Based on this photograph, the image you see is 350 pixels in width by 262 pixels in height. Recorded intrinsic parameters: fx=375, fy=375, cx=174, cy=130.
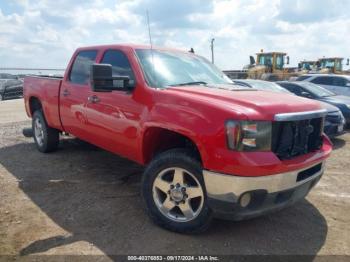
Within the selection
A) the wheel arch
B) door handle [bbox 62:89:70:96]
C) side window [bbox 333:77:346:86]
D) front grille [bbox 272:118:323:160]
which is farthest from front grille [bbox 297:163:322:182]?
side window [bbox 333:77:346:86]

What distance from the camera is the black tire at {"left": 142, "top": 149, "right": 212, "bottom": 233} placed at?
3500 millimetres

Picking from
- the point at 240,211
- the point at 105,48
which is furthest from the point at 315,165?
the point at 105,48

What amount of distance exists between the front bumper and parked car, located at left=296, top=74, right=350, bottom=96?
11.4m

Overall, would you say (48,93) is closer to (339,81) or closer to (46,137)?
(46,137)

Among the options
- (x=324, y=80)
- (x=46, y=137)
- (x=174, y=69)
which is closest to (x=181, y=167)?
(x=174, y=69)

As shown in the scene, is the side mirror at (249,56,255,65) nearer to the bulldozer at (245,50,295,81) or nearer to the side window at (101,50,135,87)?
the bulldozer at (245,50,295,81)

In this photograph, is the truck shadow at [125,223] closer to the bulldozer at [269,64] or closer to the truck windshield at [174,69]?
the truck windshield at [174,69]

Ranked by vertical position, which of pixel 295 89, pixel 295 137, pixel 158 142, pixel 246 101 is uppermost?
pixel 246 101

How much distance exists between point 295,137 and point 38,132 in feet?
16.2

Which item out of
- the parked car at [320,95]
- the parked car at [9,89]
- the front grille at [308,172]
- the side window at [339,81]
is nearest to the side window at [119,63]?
the front grille at [308,172]

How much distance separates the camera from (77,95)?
17.2 feet

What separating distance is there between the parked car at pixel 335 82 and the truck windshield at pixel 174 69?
10067 mm

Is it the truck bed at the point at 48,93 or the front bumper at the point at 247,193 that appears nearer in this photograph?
the front bumper at the point at 247,193

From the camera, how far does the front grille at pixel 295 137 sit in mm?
3441
